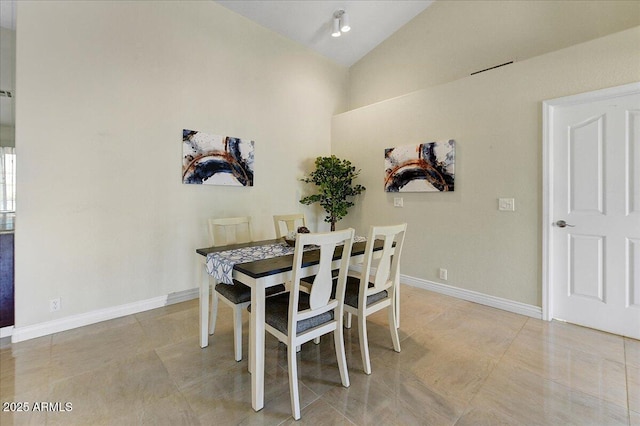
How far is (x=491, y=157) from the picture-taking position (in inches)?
117

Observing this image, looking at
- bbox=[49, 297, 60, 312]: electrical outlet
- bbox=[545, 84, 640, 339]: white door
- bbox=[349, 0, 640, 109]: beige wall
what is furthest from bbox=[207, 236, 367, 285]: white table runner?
bbox=[349, 0, 640, 109]: beige wall

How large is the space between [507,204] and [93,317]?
417 centimetres

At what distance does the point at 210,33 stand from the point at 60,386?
350 centimetres

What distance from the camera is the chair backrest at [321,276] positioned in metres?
1.51

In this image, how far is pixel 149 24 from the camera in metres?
2.83

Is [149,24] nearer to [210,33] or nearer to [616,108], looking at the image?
[210,33]

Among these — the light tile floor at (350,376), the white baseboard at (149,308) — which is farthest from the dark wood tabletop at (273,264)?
the white baseboard at (149,308)

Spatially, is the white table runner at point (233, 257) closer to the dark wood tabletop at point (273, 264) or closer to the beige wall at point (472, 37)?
the dark wood tabletop at point (273, 264)

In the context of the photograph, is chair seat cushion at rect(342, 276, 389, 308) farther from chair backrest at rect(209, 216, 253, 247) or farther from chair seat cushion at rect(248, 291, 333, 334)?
chair backrest at rect(209, 216, 253, 247)

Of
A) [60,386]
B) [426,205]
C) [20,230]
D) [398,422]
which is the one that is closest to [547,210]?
[426,205]

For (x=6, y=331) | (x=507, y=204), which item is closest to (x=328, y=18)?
(x=507, y=204)

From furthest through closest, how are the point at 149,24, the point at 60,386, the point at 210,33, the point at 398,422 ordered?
1. the point at 210,33
2. the point at 149,24
3. the point at 60,386
4. the point at 398,422

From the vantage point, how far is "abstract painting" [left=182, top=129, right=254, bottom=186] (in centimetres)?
310

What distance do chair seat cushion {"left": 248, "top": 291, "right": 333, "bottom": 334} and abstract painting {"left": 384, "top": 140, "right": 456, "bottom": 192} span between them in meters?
2.30
